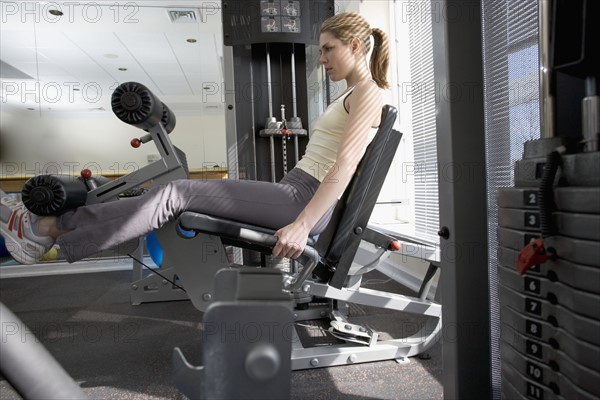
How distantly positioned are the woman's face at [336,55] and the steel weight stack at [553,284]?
942mm

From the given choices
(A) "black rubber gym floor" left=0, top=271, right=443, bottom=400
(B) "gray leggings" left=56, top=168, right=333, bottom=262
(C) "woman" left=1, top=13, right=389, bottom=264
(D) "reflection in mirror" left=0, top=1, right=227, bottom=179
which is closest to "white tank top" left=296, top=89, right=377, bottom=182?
(C) "woman" left=1, top=13, right=389, bottom=264

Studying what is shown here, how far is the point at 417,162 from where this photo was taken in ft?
7.39

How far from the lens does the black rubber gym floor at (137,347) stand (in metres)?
1.24

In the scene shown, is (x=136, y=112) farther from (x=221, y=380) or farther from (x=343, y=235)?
(x=221, y=380)

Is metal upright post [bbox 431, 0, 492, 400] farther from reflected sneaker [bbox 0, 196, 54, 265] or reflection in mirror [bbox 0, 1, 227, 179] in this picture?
reflection in mirror [bbox 0, 1, 227, 179]

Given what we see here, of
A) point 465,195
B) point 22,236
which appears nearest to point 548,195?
point 465,195

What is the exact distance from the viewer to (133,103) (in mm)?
1310

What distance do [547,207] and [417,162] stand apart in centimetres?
186

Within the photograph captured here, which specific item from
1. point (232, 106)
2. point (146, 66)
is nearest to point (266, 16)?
point (232, 106)

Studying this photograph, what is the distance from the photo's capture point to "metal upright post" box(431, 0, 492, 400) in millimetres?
696

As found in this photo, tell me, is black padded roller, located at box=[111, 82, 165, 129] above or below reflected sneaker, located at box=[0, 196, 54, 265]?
above

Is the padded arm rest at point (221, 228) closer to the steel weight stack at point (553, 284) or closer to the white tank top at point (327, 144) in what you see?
the white tank top at point (327, 144)

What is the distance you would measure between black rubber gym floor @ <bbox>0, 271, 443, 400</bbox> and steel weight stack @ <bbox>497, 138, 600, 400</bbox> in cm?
77

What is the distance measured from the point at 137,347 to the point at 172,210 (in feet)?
2.85
